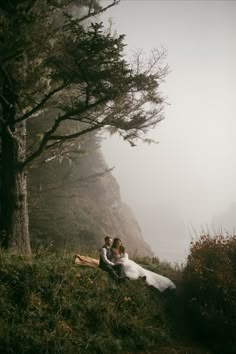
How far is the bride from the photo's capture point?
891 centimetres

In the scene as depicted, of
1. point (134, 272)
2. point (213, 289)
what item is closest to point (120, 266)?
point (134, 272)

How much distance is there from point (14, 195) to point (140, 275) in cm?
432

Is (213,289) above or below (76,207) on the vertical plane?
below

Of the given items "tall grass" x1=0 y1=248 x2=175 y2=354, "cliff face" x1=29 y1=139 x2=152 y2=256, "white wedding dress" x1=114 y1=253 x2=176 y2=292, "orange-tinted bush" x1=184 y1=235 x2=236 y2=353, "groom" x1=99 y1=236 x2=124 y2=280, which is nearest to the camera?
"tall grass" x1=0 y1=248 x2=175 y2=354

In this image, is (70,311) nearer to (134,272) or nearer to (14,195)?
(134,272)

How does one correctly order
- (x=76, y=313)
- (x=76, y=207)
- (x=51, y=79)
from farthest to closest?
1. (x=76, y=207)
2. (x=51, y=79)
3. (x=76, y=313)

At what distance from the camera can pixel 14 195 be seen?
29.9ft

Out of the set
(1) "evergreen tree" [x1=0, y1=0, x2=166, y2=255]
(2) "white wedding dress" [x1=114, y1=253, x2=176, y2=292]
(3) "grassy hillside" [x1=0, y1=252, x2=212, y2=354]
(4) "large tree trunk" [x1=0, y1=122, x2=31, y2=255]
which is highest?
(1) "evergreen tree" [x1=0, y1=0, x2=166, y2=255]

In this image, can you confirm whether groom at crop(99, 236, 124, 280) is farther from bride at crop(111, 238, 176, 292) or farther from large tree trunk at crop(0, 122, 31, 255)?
large tree trunk at crop(0, 122, 31, 255)

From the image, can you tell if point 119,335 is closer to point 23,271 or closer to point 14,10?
point 23,271

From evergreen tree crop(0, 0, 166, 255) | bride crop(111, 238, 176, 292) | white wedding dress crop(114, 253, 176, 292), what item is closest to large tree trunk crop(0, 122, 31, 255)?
evergreen tree crop(0, 0, 166, 255)

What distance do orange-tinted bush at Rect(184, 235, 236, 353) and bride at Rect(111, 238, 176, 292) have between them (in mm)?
678

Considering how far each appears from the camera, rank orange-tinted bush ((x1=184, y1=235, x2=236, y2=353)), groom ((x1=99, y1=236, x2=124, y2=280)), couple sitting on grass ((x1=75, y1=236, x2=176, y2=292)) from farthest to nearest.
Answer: couple sitting on grass ((x1=75, y1=236, x2=176, y2=292)) < groom ((x1=99, y1=236, x2=124, y2=280)) < orange-tinted bush ((x1=184, y1=235, x2=236, y2=353))

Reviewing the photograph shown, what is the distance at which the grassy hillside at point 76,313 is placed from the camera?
6.08 m
